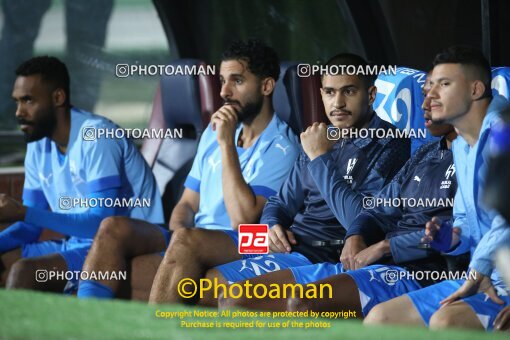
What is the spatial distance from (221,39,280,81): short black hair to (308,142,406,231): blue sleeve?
0.57 m

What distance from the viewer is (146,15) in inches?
305

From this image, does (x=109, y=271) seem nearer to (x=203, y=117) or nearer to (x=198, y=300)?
(x=198, y=300)

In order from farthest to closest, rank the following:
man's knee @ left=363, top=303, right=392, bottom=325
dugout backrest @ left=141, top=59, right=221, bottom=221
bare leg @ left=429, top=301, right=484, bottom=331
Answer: dugout backrest @ left=141, top=59, right=221, bottom=221 → man's knee @ left=363, top=303, right=392, bottom=325 → bare leg @ left=429, top=301, right=484, bottom=331

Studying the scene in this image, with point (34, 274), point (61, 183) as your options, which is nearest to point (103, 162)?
point (61, 183)

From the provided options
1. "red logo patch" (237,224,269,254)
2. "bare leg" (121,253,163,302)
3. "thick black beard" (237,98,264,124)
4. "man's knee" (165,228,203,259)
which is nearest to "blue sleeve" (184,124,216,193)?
"thick black beard" (237,98,264,124)

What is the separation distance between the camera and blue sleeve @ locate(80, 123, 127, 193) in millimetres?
4434

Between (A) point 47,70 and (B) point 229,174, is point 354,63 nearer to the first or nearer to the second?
(B) point 229,174

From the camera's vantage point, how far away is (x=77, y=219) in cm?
441

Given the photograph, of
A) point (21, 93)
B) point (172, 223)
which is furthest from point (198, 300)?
point (21, 93)

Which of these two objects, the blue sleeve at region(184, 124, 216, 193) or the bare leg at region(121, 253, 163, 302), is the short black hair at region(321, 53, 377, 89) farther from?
the bare leg at region(121, 253, 163, 302)

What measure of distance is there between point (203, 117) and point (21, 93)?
790mm

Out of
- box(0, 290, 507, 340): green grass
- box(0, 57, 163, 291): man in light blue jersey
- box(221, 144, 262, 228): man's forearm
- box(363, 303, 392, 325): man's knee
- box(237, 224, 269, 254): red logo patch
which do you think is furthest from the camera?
box(0, 57, 163, 291): man in light blue jersey

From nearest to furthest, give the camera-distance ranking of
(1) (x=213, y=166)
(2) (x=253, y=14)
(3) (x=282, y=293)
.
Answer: (3) (x=282, y=293) → (1) (x=213, y=166) → (2) (x=253, y=14)

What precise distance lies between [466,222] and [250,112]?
123cm
